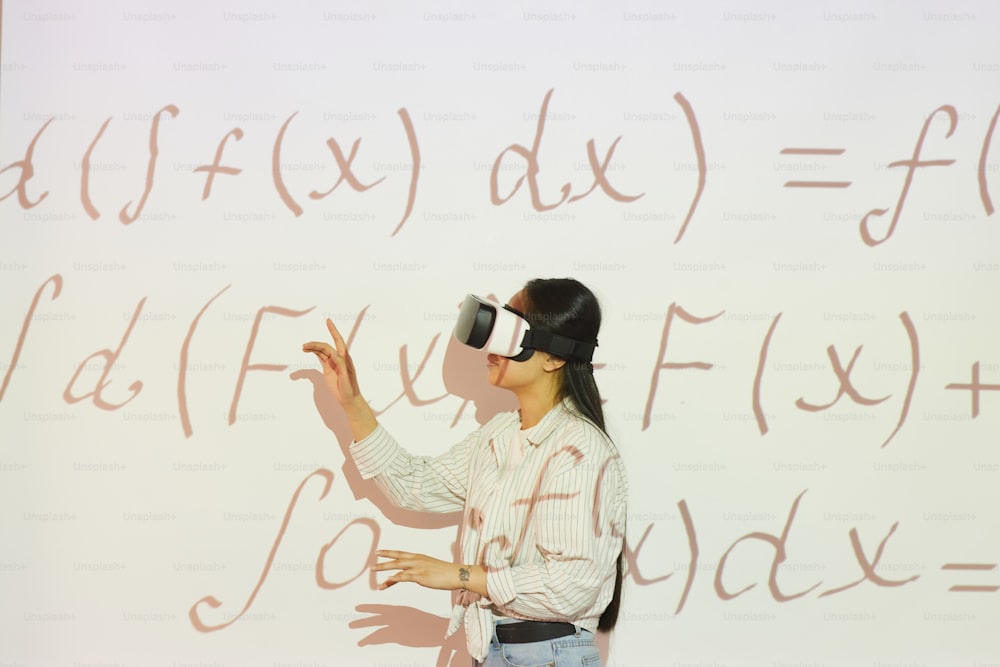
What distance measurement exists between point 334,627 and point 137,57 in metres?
1.55

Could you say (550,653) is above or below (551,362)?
below

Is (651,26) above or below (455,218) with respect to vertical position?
above

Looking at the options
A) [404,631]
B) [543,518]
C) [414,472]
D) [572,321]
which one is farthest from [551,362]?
[404,631]

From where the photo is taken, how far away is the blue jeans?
190cm

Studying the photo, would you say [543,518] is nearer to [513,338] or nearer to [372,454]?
[513,338]

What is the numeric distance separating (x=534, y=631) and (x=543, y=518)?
231mm

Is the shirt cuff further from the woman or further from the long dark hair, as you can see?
Answer: the long dark hair

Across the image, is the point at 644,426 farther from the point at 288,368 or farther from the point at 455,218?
the point at 288,368

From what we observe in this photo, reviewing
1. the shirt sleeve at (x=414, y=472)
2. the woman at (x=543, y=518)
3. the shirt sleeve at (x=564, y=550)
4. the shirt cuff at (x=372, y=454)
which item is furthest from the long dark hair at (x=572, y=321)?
the shirt cuff at (x=372, y=454)

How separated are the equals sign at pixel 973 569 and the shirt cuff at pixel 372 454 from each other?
1453mm

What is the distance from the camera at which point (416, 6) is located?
2465 mm

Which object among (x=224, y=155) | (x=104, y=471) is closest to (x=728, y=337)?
(x=224, y=155)

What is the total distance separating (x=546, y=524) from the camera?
1881 mm

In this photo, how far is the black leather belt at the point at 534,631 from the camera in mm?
1912
